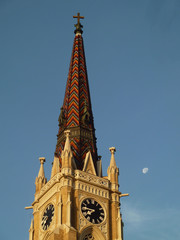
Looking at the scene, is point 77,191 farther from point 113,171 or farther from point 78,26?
point 78,26

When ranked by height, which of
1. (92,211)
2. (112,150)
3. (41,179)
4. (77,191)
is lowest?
(92,211)

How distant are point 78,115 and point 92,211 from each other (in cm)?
909

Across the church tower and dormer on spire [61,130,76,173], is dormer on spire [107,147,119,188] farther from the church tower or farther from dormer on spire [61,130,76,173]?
dormer on spire [61,130,76,173]

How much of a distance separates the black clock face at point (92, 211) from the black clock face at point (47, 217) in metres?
2.13

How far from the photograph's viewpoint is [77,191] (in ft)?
155

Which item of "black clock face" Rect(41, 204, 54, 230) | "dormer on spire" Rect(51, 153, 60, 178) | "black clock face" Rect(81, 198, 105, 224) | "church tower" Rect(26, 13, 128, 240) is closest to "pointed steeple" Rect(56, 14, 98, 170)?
"church tower" Rect(26, 13, 128, 240)

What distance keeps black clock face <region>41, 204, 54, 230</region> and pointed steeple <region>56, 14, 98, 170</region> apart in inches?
161

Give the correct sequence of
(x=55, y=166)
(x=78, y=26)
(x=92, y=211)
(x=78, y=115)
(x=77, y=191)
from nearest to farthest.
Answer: (x=92, y=211) → (x=77, y=191) → (x=55, y=166) → (x=78, y=115) → (x=78, y=26)

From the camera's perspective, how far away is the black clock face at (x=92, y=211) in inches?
1834

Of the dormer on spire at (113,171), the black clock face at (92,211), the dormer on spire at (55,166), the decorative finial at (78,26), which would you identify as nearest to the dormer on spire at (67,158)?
the dormer on spire at (55,166)

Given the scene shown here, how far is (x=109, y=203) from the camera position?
158ft

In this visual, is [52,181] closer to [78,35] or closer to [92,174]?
[92,174]

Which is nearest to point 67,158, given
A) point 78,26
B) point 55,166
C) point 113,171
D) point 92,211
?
point 55,166

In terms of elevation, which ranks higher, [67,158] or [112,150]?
[112,150]
